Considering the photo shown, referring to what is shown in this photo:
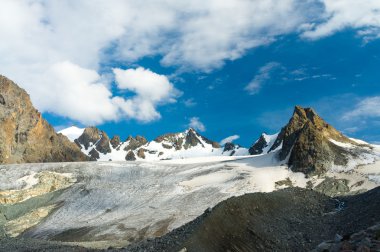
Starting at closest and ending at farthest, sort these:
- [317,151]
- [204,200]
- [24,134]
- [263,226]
A: [263,226]
[204,200]
[317,151]
[24,134]

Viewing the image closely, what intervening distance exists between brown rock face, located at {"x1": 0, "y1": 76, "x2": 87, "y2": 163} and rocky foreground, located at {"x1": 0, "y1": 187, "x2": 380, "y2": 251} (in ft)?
404

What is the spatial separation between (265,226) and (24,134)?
14050 cm

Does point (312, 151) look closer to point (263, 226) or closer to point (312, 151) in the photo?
point (312, 151)

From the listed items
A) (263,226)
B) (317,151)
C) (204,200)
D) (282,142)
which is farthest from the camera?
(282,142)

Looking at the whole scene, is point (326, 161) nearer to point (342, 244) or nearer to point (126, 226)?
point (126, 226)

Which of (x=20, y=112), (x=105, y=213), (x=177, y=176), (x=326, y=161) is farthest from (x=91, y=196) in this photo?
(x=20, y=112)

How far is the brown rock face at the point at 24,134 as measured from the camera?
149750mm

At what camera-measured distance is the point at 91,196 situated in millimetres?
87625

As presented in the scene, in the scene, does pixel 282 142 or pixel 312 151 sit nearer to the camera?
pixel 312 151

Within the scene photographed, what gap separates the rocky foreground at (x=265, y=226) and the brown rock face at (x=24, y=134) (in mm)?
123011

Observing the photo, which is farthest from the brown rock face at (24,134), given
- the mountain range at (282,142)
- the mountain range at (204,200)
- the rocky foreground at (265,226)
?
the rocky foreground at (265,226)

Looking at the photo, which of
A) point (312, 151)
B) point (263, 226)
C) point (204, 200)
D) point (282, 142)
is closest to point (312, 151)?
point (312, 151)

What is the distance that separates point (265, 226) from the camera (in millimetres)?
30703

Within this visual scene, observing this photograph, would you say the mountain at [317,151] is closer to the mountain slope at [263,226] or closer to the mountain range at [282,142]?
the mountain range at [282,142]
